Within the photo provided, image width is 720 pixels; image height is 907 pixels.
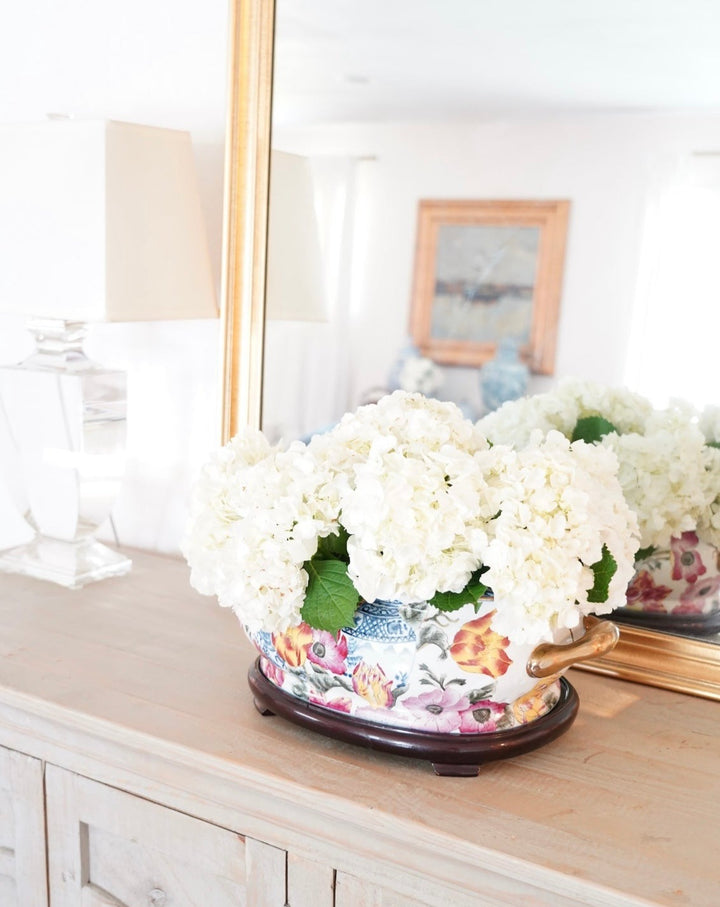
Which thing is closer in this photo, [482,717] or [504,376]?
[482,717]

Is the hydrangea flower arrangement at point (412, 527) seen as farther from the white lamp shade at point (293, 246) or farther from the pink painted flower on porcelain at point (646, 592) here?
the white lamp shade at point (293, 246)

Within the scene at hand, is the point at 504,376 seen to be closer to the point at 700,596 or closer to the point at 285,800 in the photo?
the point at 700,596

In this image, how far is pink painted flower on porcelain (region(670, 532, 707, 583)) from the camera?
3.78 ft

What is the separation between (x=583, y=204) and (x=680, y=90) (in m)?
0.16

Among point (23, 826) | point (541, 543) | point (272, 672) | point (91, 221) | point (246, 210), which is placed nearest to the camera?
point (541, 543)

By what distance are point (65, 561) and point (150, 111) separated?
743 mm

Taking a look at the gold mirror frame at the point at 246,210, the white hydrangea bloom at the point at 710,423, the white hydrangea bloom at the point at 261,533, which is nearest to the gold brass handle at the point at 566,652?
the white hydrangea bloom at the point at 261,533

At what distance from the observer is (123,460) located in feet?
4.97

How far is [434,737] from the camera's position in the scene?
0.92m

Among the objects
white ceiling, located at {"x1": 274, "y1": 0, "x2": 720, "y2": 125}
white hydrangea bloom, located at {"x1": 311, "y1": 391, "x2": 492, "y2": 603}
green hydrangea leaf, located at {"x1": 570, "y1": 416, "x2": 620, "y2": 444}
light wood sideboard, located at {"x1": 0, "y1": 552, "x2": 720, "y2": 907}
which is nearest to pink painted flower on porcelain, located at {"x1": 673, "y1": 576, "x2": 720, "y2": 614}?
light wood sideboard, located at {"x1": 0, "y1": 552, "x2": 720, "y2": 907}

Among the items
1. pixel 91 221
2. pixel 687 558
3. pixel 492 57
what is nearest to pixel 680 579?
pixel 687 558

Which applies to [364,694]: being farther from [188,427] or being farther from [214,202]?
[214,202]

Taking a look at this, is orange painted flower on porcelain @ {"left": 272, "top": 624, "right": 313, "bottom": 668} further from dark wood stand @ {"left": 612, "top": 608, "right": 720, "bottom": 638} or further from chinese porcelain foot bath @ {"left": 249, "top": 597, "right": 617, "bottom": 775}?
dark wood stand @ {"left": 612, "top": 608, "right": 720, "bottom": 638}

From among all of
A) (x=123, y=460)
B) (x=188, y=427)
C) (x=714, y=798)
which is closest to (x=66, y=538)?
(x=123, y=460)
